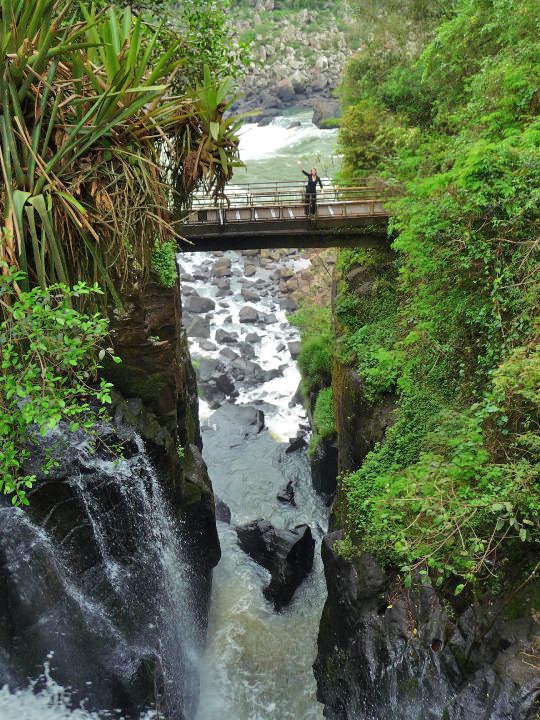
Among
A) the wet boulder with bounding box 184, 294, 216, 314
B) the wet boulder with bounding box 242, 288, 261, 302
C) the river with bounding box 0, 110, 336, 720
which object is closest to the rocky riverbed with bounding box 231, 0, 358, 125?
the river with bounding box 0, 110, 336, 720

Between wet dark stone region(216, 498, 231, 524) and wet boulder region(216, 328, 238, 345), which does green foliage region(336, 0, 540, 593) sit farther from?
wet boulder region(216, 328, 238, 345)

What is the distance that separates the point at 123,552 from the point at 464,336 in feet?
22.7

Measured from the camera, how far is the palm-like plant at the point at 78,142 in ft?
18.2

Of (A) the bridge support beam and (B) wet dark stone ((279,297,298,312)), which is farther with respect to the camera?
(B) wet dark stone ((279,297,298,312))

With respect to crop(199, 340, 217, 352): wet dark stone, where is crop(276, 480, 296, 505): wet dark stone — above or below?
below

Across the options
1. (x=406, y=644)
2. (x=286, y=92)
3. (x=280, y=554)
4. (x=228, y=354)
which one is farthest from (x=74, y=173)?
(x=286, y=92)

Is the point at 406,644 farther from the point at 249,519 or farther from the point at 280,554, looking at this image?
the point at 249,519

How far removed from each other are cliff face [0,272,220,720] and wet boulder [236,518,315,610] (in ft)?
5.57

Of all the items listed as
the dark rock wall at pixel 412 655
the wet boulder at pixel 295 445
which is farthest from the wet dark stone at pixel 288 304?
the dark rock wall at pixel 412 655

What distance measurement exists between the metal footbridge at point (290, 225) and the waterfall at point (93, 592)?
240 inches

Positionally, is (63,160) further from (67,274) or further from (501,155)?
(501,155)

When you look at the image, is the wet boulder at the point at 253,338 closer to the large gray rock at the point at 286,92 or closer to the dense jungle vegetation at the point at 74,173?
the dense jungle vegetation at the point at 74,173

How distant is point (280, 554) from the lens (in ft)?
45.0

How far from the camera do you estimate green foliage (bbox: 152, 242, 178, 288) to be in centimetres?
1182
